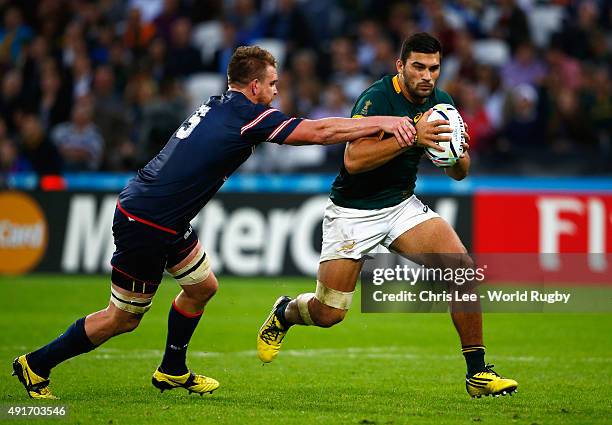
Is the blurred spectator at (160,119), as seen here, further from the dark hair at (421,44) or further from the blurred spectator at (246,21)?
the dark hair at (421,44)

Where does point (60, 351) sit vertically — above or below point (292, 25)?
below

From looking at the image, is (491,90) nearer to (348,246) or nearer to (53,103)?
(53,103)

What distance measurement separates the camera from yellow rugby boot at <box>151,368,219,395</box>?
345 inches

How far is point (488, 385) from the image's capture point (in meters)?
8.27

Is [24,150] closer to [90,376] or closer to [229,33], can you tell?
[229,33]

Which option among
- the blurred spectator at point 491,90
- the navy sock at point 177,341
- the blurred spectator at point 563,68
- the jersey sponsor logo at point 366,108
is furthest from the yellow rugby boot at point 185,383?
the blurred spectator at point 563,68

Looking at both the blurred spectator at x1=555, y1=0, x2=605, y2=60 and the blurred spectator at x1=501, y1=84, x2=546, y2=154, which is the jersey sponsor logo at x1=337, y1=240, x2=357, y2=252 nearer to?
the blurred spectator at x1=501, y1=84, x2=546, y2=154

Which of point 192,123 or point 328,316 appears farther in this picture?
point 328,316

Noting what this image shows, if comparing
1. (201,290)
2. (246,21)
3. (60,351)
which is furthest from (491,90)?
(60,351)

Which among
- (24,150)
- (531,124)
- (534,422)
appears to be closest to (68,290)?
(24,150)

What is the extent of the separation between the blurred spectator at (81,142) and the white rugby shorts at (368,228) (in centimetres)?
1098

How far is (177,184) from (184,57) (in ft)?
44.6

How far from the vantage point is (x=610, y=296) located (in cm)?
1358

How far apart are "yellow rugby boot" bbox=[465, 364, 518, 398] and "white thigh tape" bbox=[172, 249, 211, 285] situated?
7.10 ft
